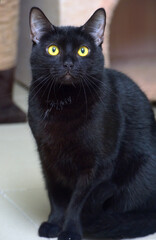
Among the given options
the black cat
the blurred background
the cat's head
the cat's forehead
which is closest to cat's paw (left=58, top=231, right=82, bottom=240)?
the black cat

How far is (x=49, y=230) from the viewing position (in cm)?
163

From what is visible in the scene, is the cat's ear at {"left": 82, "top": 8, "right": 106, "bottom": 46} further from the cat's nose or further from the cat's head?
the cat's nose

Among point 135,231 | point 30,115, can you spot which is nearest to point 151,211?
point 135,231

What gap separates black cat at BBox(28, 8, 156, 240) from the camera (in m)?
1.52

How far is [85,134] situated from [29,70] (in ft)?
5.80

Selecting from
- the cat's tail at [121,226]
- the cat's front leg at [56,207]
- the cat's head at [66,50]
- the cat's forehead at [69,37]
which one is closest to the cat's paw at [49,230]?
the cat's front leg at [56,207]

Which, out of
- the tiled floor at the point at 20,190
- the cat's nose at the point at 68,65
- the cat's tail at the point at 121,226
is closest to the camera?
the cat's nose at the point at 68,65

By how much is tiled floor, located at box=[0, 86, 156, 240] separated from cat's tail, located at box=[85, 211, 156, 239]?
5 centimetres

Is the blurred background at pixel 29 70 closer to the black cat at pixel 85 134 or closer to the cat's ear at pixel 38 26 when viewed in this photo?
the black cat at pixel 85 134

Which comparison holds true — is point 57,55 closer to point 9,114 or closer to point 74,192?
point 74,192

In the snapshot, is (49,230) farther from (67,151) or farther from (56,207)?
(67,151)

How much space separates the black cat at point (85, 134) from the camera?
5.00 feet

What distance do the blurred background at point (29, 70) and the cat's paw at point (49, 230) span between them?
1.4 inches

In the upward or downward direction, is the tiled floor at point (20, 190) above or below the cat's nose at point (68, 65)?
below
